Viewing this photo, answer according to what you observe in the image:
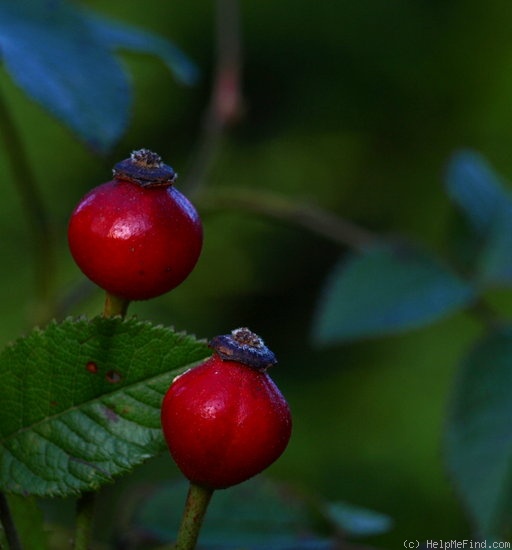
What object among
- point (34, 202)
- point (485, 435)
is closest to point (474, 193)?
point (485, 435)

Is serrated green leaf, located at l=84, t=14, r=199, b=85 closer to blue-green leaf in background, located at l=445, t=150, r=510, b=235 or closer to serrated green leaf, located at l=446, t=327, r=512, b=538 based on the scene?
blue-green leaf in background, located at l=445, t=150, r=510, b=235

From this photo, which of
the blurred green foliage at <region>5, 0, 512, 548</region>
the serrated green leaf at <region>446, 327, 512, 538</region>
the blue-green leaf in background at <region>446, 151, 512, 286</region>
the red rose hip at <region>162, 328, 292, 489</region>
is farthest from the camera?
the blurred green foliage at <region>5, 0, 512, 548</region>

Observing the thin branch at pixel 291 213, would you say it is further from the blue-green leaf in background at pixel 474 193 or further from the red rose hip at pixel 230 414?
the red rose hip at pixel 230 414

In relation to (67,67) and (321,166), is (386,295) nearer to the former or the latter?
(67,67)

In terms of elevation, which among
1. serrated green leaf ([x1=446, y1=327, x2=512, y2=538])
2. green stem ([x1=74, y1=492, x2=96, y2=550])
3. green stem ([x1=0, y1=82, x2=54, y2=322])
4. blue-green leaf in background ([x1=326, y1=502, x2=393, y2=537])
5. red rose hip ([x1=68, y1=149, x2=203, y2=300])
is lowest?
green stem ([x1=74, y1=492, x2=96, y2=550])

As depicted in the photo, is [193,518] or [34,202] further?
[34,202]

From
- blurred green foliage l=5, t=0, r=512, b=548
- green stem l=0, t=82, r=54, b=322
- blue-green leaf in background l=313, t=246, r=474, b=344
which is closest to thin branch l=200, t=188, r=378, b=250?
blue-green leaf in background l=313, t=246, r=474, b=344
